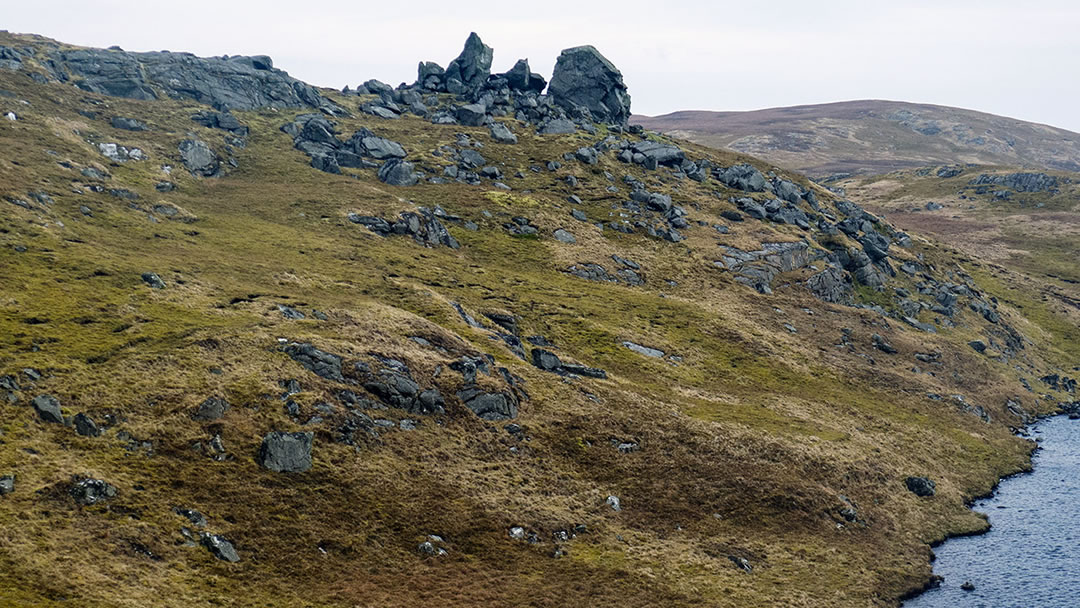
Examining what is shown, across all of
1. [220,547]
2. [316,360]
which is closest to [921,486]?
[316,360]

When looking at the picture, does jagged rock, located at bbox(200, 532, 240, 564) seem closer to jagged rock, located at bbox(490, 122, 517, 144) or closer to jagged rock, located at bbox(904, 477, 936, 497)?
jagged rock, located at bbox(904, 477, 936, 497)

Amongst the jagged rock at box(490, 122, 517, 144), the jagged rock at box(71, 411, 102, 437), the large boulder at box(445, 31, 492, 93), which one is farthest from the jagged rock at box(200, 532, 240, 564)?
the large boulder at box(445, 31, 492, 93)

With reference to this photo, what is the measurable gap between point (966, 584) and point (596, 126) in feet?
425

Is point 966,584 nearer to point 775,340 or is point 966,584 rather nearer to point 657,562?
point 657,562

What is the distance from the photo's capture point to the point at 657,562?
4475cm

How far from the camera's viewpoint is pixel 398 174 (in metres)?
118

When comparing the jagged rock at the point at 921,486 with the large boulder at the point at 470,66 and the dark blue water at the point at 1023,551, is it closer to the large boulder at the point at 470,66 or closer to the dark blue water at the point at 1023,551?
the dark blue water at the point at 1023,551

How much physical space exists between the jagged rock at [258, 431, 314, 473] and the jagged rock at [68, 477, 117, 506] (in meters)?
8.31

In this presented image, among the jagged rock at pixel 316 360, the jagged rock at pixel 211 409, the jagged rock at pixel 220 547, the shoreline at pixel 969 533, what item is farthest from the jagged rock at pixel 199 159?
the shoreline at pixel 969 533

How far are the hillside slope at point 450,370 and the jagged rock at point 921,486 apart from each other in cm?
22

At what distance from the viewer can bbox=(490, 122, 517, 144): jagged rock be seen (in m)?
140

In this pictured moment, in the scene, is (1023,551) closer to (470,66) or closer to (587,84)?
(587,84)

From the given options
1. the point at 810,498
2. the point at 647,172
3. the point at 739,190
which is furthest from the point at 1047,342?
the point at 810,498

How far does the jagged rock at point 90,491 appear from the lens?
36.9 m
